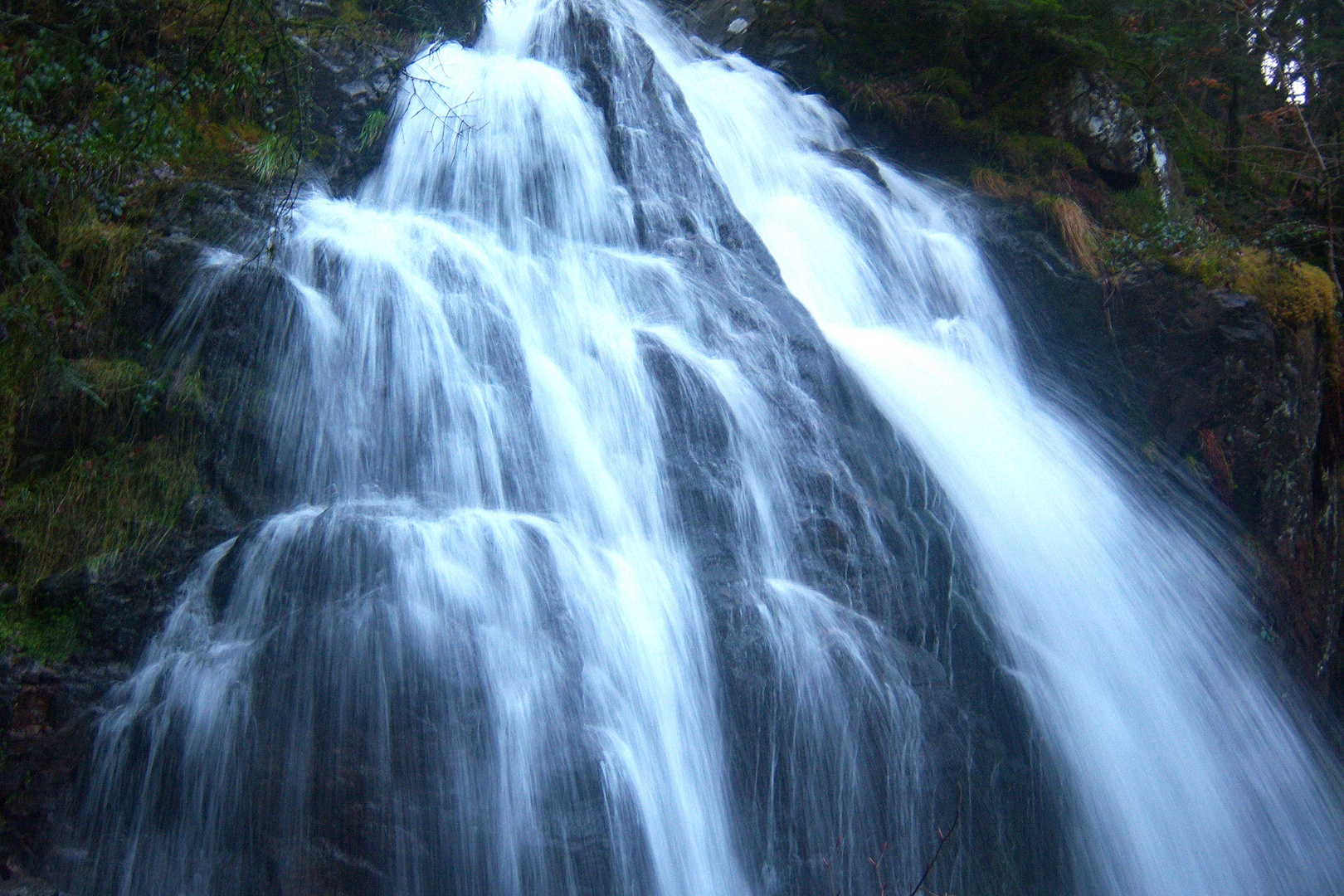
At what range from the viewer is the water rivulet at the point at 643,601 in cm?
366

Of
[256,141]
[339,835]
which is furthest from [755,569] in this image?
[256,141]

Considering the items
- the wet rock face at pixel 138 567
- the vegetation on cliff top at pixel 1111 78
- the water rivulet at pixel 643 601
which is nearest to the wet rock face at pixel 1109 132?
Answer: the vegetation on cliff top at pixel 1111 78

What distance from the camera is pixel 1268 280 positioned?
7812 mm

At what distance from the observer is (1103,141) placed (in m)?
9.96

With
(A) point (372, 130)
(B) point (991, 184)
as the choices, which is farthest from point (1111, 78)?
(A) point (372, 130)

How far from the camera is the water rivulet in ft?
12.0

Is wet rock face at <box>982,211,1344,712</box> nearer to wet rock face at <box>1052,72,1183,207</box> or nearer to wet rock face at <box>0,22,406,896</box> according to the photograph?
wet rock face at <box>1052,72,1183,207</box>

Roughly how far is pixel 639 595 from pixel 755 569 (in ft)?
2.52

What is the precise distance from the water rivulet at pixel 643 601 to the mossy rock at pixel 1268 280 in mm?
1988

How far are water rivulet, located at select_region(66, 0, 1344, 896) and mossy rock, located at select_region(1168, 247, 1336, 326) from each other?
199 cm

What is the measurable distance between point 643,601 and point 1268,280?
7003 millimetres

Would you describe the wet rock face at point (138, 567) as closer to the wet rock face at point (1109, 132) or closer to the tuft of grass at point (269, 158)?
the tuft of grass at point (269, 158)

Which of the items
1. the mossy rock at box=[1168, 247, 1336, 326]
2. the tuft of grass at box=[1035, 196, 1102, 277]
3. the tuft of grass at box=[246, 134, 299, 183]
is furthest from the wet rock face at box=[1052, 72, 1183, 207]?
the tuft of grass at box=[246, 134, 299, 183]

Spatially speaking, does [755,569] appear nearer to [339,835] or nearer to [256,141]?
[339,835]
